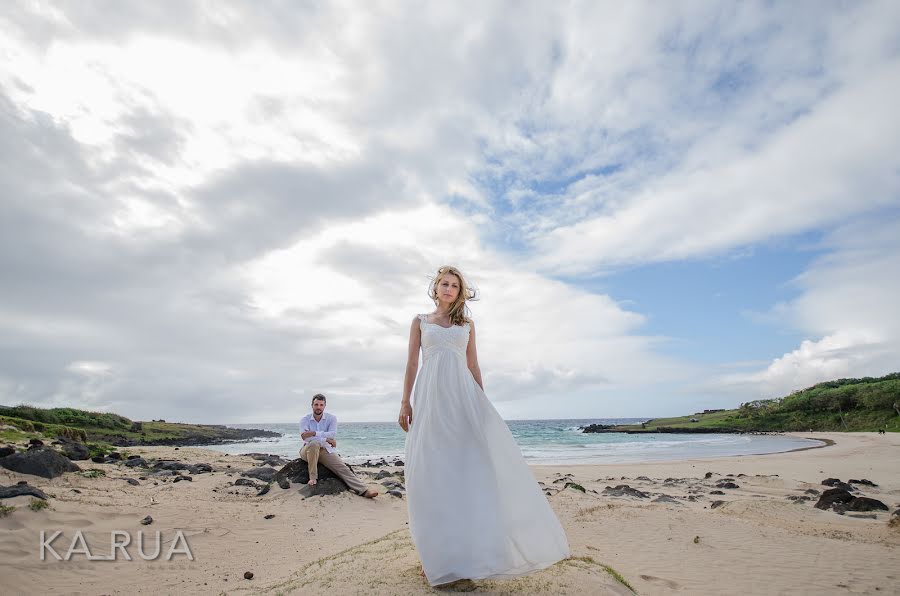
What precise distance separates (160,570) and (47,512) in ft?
6.85

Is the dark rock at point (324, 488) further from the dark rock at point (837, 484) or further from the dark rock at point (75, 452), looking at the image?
the dark rock at point (837, 484)

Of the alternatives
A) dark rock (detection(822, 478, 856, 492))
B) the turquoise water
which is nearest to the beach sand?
dark rock (detection(822, 478, 856, 492))

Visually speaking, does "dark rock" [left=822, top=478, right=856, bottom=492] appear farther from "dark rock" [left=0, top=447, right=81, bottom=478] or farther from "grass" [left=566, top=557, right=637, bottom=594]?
"dark rock" [left=0, top=447, right=81, bottom=478]

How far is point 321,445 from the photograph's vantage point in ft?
36.6

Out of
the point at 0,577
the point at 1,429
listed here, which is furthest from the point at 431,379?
the point at 1,429

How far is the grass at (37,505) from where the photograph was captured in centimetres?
677

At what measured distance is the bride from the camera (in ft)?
13.6

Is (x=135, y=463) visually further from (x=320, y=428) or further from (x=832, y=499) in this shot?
(x=832, y=499)

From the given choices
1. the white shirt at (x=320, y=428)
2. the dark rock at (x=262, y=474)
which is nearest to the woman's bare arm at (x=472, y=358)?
the white shirt at (x=320, y=428)

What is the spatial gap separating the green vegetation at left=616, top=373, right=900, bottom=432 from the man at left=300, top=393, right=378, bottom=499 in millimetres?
47265

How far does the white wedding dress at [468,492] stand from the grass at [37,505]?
5.98 meters

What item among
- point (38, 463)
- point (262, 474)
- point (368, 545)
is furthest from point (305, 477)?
point (368, 545)

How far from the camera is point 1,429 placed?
60.2 ft

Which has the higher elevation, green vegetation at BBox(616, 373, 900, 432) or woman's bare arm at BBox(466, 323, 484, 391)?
woman's bare arm at BBox(466, 323, 484, 391)
